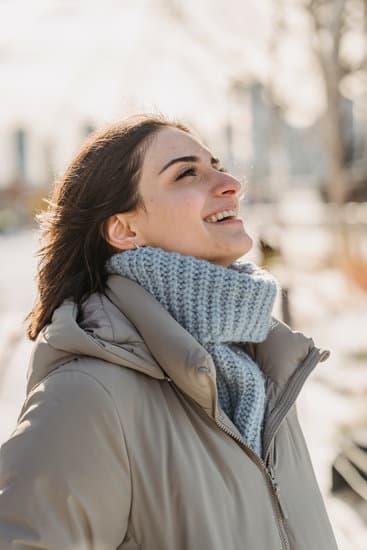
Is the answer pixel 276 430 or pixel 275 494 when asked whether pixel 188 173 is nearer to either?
pixel 276 430

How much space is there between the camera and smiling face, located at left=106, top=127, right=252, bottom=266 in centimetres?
178

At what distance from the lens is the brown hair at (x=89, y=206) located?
181 cm

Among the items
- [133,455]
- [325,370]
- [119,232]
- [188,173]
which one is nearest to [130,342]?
[133,455]

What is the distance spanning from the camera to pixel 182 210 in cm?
178

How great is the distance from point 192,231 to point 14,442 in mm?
678

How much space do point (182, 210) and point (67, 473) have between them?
0.72 meters

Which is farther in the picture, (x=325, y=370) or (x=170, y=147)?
(x=325, y=370)

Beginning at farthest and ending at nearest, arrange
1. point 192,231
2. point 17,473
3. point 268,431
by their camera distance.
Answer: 1. point 192,231
2. point 268,431
3. point 17,473

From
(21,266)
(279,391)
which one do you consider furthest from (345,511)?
(21,266)

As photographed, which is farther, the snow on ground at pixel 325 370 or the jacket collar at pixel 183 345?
the snow on ground at pixel 325 370

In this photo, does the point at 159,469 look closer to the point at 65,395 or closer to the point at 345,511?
the point at 65,395

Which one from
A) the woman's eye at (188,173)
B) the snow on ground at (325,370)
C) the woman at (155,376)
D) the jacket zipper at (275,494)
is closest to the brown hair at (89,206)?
the woman at (155,376)

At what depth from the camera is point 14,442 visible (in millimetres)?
1363

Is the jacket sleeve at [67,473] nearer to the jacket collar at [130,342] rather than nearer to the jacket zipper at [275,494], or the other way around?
the jacket collar at [130,342]
